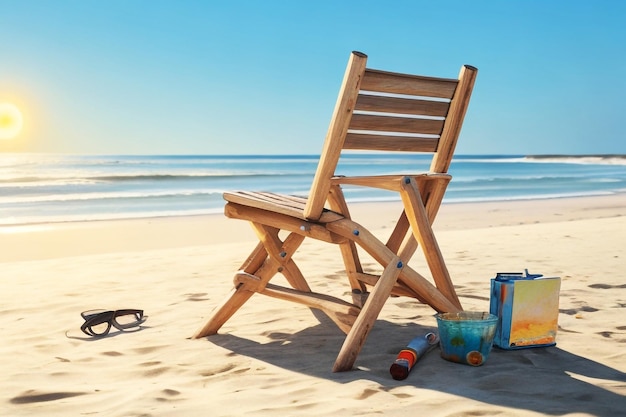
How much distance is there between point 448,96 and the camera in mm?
3445

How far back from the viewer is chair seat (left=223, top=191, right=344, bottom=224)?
322 centimetres

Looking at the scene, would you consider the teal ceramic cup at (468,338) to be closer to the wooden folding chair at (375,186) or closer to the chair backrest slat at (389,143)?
the wooden folding chair at (375,186)

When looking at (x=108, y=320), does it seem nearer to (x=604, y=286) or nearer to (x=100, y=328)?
(x=100, y=328)

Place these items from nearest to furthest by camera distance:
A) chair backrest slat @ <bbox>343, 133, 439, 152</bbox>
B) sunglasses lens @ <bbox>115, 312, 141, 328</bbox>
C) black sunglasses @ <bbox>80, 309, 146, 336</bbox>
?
chair backrest slat @ <bbox>343, 133, 439, 152</bbox>, black sunglasses @ <bbox>80, 309, 146, 336</bbox>, sunglasses lens @ <bbox>115, 312, 141, 328</bbox>

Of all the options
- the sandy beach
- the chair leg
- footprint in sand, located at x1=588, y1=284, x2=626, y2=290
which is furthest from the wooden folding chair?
footprint in sand, located at x1=588, y1=284, x2=626, y2=290

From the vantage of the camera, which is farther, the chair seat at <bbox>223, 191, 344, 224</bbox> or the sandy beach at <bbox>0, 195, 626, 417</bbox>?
the chair seat at <bbox>223, 191, 344, 224</bbox>

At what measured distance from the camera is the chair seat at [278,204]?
3.22 meters

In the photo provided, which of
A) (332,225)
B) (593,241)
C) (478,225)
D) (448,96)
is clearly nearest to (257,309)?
(332,225)

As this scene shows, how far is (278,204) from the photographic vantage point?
3.40 meters

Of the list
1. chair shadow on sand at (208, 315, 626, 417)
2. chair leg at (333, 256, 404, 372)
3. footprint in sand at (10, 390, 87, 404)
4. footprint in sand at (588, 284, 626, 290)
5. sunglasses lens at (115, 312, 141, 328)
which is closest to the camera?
chair shadow on sand at (208, 315, 626, 417)

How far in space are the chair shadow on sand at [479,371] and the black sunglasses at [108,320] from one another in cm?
63

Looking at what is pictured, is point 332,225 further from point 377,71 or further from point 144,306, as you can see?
point 144,306

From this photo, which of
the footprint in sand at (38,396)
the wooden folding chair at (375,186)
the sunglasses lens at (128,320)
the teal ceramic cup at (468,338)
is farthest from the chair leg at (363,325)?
the sunglasses lens at (128,320)

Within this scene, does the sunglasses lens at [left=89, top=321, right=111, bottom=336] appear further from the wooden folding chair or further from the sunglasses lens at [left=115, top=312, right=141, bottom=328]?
the wooden folding chair
